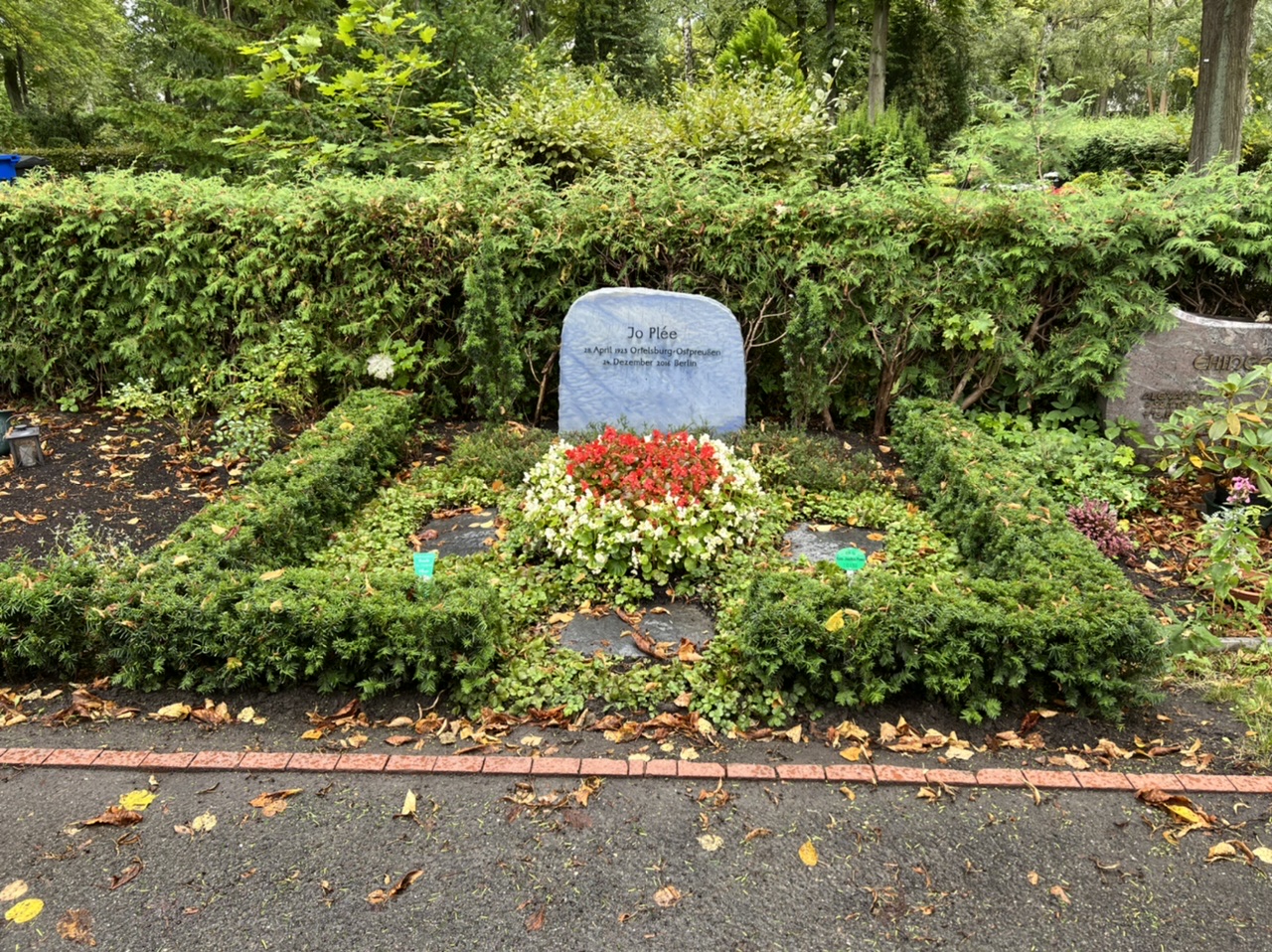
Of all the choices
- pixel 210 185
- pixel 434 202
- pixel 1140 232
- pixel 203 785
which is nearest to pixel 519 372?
pixel 434 202

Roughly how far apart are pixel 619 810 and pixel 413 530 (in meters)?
2.91

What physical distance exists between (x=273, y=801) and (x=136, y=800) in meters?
0.52

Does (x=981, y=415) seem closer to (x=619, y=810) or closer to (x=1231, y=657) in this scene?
(x=1231, y=657)

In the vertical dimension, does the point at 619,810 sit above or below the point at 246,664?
below

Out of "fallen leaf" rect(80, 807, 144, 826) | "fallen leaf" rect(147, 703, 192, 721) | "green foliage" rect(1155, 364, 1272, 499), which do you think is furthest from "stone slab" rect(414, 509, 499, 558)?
"green foliage" rect(1155, 364, 1272, 499)

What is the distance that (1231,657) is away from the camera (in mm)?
4055

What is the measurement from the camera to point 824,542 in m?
5.34

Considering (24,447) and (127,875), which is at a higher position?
(24,447)

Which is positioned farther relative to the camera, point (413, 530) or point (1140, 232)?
point (1140, 232)

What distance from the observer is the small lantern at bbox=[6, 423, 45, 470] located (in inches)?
252

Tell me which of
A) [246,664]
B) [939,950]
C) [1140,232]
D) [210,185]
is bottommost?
[939,950]

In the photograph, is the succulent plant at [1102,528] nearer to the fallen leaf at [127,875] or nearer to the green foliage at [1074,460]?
the green foliage at [1074,460]

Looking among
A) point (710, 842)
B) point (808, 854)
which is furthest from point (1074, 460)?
point (710, 842)

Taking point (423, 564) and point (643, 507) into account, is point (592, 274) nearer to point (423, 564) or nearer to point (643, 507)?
point (643, 507)
